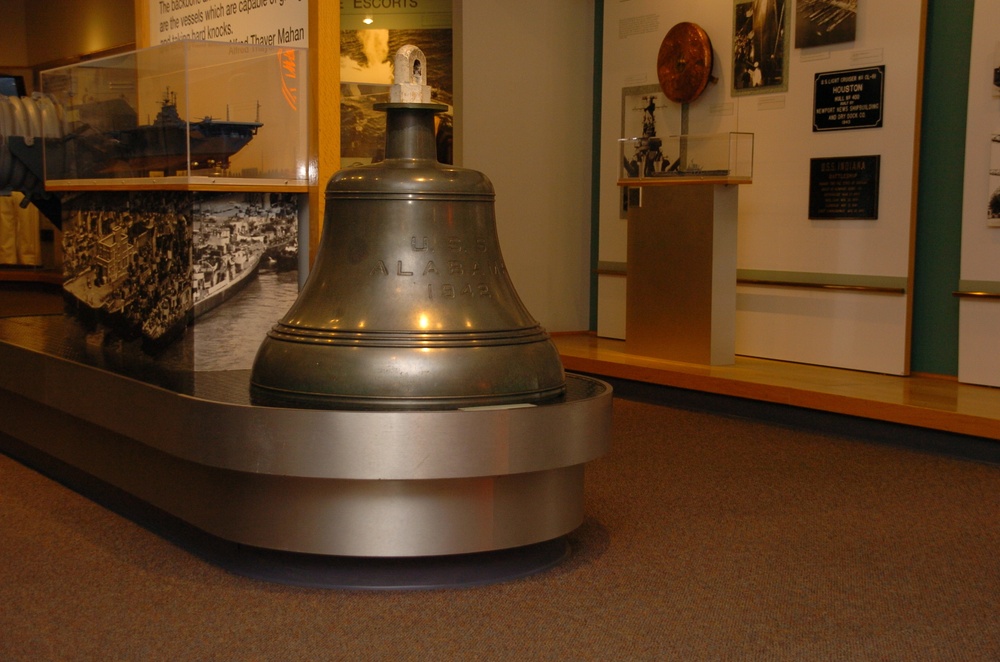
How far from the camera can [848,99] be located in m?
7.68

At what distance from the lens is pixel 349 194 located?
375cm

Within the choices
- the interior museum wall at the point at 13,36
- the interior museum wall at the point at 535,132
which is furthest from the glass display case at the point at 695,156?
the interior museum wall at the point at 13,36

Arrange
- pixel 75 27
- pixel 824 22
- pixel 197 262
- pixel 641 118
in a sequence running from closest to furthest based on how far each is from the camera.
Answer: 1. pixel 197 262
2. pixel 824 22
3. pixel 641 118
4. pixel 75 27

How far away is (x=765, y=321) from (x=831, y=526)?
4050 mm

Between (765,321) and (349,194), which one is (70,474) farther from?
(765,321)

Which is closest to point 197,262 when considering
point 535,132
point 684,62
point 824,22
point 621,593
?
point 621,593

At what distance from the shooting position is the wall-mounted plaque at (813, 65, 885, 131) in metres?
7.47

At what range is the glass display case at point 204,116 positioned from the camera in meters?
4.33

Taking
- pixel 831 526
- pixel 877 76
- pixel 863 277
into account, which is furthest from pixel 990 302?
pixel 831 526

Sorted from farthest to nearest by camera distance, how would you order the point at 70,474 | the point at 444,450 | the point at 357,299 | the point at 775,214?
the point at 775,214 → the point at 70,474 → the point at 357,299 → the point at 444,450

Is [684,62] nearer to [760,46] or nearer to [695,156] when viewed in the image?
[760,46]

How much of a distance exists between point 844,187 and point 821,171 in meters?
0.25

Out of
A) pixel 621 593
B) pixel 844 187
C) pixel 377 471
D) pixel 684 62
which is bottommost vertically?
pixel 621 593

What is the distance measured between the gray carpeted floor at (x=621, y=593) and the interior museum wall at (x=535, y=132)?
16.3 ft
